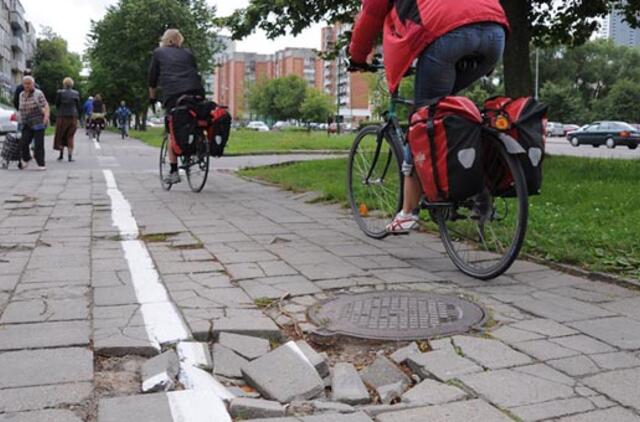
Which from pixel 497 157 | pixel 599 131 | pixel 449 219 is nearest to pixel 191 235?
pixel 449 219

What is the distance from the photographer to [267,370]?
9.29 feet

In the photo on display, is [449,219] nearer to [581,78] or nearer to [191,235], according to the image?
[191,235]

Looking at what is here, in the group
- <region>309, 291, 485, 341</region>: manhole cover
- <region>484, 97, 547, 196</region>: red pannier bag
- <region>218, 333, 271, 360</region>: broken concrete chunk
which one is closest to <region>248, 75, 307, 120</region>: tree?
<region>484, 97, 547, 196</region>: red pannier bag

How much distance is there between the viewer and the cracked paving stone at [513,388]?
2531 millimetres

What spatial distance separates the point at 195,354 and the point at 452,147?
2003mm

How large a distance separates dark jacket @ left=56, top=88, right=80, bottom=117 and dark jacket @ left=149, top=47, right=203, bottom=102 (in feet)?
25.3

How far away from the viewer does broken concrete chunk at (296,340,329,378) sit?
9.43 ft

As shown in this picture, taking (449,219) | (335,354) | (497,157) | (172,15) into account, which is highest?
(172,15)

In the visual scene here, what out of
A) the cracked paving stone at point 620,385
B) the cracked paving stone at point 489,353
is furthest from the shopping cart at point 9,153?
the cracked paving stone at point 620,385

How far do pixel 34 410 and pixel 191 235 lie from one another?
3.49 metres

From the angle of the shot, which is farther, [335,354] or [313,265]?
[313,265]

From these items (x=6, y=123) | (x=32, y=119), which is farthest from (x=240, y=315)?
(x=6, y=123)

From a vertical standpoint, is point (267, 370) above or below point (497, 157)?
below

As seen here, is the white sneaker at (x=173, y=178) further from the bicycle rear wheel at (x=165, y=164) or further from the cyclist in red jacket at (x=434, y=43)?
the cyclist in red jacket at (x=434, y=43)
